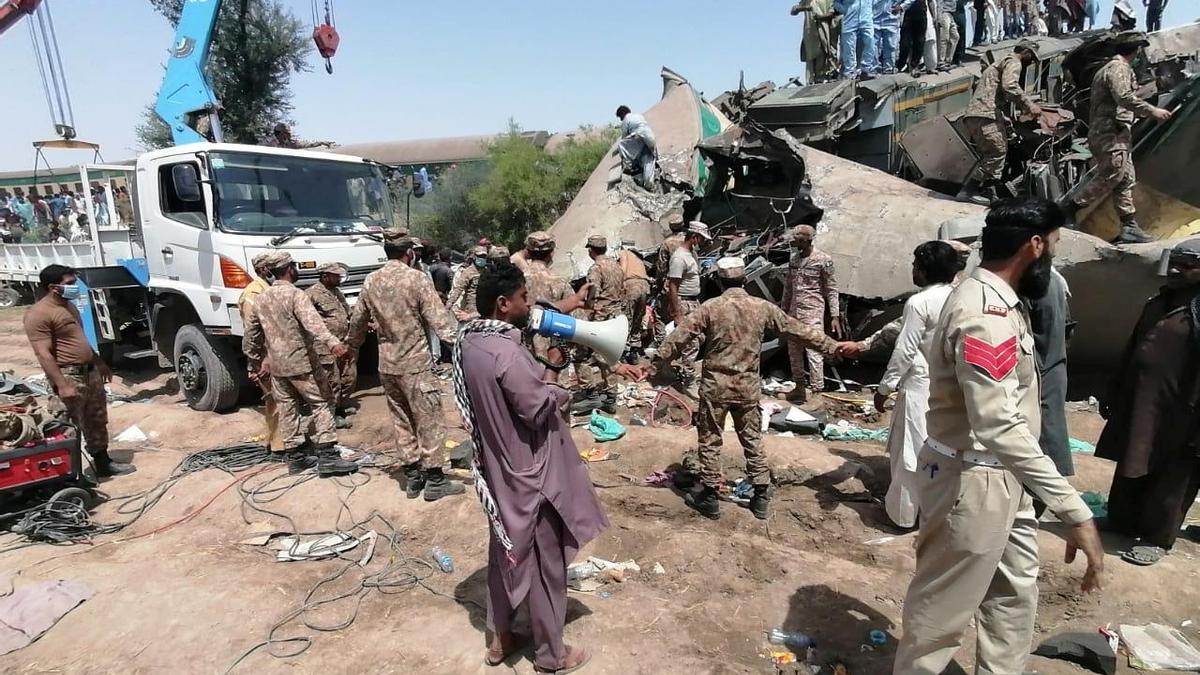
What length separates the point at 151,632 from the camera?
334 cm

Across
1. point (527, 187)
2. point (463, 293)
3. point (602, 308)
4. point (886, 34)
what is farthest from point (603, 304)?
point (527, 187)

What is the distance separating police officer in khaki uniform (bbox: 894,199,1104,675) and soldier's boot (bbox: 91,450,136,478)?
6154 millimetres

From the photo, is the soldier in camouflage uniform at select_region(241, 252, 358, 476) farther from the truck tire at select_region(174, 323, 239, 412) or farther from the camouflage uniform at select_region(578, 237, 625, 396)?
the camouflage uniform at select_region(578, 237, 625, 396)

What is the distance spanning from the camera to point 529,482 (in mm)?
2576

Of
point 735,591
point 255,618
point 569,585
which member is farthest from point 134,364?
point 735,591

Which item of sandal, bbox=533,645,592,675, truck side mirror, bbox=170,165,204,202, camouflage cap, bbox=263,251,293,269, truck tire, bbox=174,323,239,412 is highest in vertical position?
truck side mirror, bbox=170,165,204,202

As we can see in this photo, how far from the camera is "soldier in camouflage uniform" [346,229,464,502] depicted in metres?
4.64

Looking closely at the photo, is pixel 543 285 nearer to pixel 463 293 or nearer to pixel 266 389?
pixel 463 293

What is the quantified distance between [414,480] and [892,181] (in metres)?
6.25

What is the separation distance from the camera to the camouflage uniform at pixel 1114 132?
17.6 feet

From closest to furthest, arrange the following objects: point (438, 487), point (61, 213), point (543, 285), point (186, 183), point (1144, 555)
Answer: point (1144, 555)
point (438, 487)
point (543, 285)
point (186, 183)
point (61, 213)

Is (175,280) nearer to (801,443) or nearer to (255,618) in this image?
(255,618)

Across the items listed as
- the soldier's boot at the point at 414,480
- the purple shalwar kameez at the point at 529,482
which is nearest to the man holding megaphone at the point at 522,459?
the purple shalwar kameez at the point at 529,482

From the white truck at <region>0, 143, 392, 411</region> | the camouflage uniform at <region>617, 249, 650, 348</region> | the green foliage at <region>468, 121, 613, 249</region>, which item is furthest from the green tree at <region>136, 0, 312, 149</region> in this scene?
the camouflage uniform at <region>617, 249, 650, 348</region>
